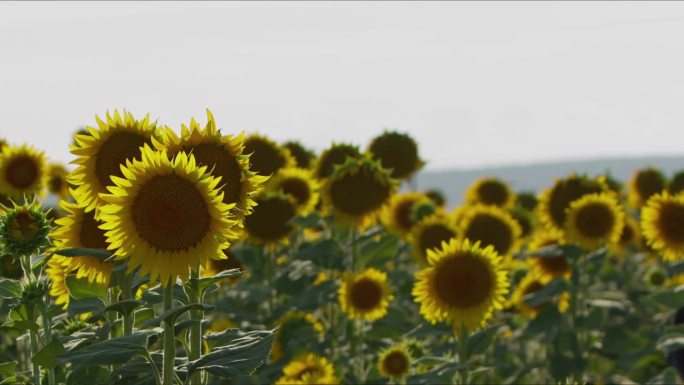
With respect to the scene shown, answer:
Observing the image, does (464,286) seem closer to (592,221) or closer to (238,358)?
(592,221)

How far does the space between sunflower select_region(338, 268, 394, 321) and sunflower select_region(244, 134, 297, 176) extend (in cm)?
164

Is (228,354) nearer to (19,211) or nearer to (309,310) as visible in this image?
(19,211)

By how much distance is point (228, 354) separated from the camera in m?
3.43

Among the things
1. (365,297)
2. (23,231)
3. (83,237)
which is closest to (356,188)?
(365,297)

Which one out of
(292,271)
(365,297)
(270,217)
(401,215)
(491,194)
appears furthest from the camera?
(491,194)

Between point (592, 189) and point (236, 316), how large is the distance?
3.58 metres

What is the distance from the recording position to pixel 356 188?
24.9 feet

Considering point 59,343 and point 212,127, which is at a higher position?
point 212,127

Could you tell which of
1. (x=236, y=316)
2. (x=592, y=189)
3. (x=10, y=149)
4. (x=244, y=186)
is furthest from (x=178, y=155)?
(x=10, y=149)

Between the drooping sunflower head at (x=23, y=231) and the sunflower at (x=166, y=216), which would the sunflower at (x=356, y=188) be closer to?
the drooping sunflower head at (x=23, y=231)

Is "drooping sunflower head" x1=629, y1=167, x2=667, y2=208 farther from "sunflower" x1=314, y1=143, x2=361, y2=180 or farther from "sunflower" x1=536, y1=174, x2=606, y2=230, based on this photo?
"sunflower" x1=314, y1=143, x2=361, y2=180

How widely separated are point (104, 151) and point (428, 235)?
4.65 m

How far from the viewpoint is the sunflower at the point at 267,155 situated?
325 inches

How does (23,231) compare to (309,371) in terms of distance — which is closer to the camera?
(23,231)
